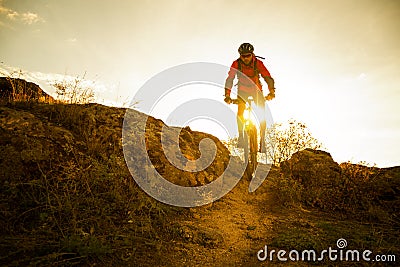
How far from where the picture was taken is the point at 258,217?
4461 millimetres

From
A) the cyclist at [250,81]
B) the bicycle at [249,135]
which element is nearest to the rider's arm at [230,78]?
the cyclist at [250,81]

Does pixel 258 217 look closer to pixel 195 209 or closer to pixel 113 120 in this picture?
pixel 195 209

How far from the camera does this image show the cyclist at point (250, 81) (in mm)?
6316

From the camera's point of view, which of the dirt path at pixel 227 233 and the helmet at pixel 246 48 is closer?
the dirt path at pixel 227 233

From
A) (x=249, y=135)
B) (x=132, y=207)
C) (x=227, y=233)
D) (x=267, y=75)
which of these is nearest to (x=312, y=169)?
(x=249, y=135)

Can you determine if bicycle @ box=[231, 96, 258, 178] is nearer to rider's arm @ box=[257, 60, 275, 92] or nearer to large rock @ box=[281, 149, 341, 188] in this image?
rider's arm @ box=[257, 60, 275, 92]

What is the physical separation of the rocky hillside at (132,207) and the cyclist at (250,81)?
4.81ft

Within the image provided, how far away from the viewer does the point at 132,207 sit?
349 cm

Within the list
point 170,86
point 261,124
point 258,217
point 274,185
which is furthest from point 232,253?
point 170,86

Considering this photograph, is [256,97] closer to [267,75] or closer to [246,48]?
[267,75]

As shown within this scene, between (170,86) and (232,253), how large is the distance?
468 cm

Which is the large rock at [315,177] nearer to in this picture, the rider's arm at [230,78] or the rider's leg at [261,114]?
the rider's leg at [261,114]

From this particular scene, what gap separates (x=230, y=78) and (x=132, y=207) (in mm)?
4390

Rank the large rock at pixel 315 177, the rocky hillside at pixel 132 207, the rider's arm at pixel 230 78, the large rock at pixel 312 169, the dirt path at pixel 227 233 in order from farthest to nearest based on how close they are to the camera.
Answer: the rider's arm at pixel 230 78, the large rock at pixel 312 169, the large rock at pixel 315 177, the dirt path at pixel 227 233, the rocky hillside at pixel 132 207
